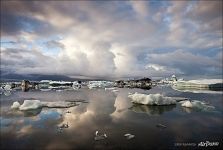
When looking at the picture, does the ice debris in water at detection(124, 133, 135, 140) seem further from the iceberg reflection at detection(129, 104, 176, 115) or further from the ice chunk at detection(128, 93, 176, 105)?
the ice chunk at detection(128, 93, 176, 105)

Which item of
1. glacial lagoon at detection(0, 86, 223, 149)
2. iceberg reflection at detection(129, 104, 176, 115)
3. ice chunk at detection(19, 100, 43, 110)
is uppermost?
ice chunk at detection(19, 100, 43, 110)

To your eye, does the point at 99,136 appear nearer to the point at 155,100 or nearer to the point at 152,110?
the point at 152,110

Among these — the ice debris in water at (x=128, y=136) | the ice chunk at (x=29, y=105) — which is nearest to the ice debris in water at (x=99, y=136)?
the ice debris in water at (x=128, y=136)

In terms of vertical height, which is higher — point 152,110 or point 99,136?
point 152,110

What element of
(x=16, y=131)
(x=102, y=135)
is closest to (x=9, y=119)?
(x=16, y=131)

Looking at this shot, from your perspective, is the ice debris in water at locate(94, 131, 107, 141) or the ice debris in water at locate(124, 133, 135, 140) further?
the ice debris in water at locate(124, 133, 135, 140)

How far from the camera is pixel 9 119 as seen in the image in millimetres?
18141

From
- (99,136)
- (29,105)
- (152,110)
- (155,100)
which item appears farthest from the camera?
(155,100)

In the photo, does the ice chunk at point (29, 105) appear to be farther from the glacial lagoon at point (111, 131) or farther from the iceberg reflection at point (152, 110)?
the iceberg reflection at point (152, 110)

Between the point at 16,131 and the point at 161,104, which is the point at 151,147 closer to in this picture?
the point at 16,131

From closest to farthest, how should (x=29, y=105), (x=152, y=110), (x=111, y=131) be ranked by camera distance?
(x=111, y=131), (x=152, y=110), (x=29, y=105)

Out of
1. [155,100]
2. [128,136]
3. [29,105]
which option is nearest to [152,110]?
[155,100]

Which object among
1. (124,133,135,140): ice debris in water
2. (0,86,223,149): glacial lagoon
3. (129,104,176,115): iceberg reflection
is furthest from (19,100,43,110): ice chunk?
(124,133,135,140): ice debris in water

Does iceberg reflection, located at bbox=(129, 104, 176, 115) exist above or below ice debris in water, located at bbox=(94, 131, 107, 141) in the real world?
above
